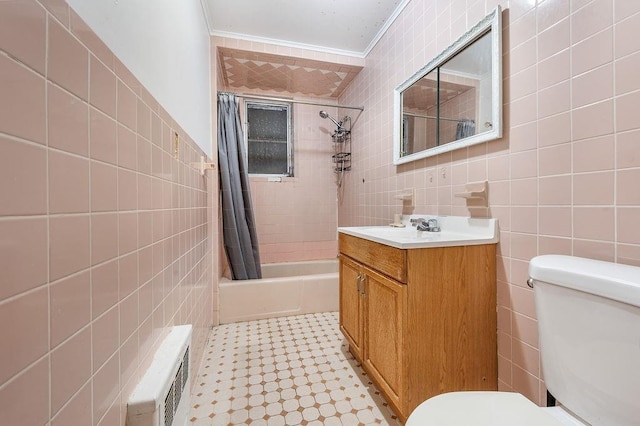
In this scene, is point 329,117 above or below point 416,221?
above

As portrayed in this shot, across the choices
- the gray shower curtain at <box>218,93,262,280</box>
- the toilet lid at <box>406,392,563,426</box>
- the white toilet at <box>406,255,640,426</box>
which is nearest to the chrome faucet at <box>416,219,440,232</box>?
the white toilet at <box>406,255,640,426</box>

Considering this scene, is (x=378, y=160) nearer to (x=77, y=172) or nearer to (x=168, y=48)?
(x=168, y=48)

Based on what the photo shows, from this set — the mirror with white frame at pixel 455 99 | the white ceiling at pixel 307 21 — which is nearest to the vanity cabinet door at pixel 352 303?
the mirror with white frame at pixel 455 99

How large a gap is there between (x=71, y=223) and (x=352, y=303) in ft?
4.80

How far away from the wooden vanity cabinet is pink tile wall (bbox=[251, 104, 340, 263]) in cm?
188

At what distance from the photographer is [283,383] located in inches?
59.5

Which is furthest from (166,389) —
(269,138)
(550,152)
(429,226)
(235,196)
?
(269,138)

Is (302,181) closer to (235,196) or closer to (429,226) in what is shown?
(235,196)

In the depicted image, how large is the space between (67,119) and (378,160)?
6.68 ft

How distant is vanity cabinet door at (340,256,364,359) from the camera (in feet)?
5.12

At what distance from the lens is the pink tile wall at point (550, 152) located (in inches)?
32.6

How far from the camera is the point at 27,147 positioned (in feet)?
1.36

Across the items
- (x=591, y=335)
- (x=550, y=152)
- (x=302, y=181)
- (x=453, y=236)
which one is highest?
(x=302, y=181)

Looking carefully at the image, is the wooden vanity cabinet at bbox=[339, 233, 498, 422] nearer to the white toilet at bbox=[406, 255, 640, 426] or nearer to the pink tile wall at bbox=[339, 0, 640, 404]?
the pink tile wall at bbox=[339, 0, 640, 404]
